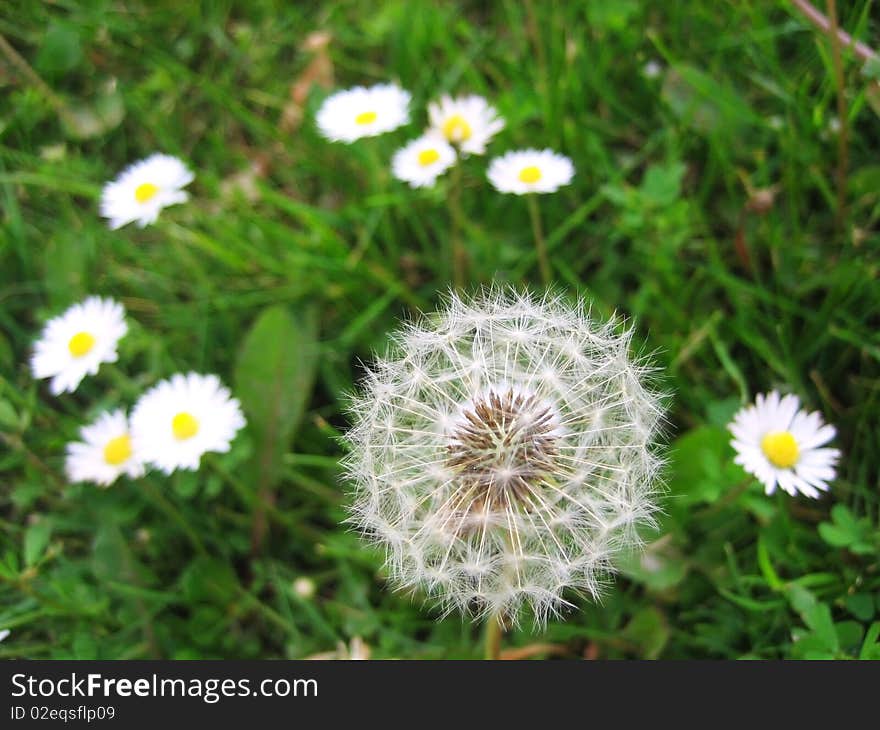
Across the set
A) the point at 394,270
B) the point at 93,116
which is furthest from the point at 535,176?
the point at 93,116

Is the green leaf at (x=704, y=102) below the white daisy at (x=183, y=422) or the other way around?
the other way around

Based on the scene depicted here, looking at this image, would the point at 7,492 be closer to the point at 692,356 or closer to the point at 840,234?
the point at 692,356

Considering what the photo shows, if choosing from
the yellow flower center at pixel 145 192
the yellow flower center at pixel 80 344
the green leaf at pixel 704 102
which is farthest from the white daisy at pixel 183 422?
the green leaf at pixel 704 102

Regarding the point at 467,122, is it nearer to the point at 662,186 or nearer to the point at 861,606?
the point at 662,186

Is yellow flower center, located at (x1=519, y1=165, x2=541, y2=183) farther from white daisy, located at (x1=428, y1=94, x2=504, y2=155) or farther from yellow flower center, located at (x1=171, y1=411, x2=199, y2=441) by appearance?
yellow flower center, located at (x1=171, y1=411, x2=199, y2=441)

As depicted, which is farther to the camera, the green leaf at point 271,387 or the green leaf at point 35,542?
the green leaf at point 271,387

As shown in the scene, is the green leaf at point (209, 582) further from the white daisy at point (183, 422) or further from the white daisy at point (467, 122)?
the white daisy at point (467, 122)
